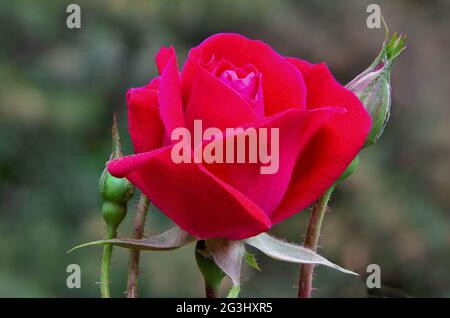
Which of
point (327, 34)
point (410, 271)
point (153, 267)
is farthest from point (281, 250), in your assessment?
point (327, 34)

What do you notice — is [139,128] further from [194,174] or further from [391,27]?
[391,27]

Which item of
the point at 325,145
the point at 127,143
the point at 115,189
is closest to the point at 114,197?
the point at 115,189

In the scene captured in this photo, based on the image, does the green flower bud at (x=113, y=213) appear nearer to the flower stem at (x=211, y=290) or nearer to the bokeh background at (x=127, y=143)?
the flower stem at (x=211, y=290)

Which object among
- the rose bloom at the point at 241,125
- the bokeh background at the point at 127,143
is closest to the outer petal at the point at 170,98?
the rose bloom at the point at 241,125

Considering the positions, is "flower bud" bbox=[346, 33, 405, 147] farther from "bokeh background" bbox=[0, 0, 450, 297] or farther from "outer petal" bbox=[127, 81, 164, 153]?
"bokeh background" bbox=[0, 0, 450, 297]

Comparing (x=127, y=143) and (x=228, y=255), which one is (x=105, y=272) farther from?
(x=127, y=143)
